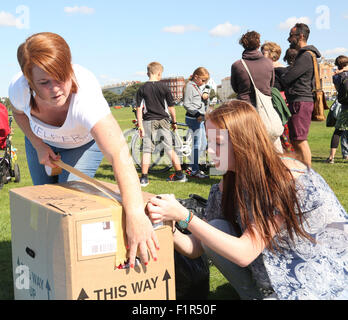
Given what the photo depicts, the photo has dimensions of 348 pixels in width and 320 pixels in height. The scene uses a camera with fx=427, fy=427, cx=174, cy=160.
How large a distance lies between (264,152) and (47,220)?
95 centimetres

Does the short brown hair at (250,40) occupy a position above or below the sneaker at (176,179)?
above

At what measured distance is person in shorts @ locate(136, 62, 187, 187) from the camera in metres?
6.24

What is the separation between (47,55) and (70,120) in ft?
1.20

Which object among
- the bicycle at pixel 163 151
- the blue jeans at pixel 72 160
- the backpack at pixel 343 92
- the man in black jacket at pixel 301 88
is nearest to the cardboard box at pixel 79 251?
the blue jeans at pixel 72 160

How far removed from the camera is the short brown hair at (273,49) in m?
5.57

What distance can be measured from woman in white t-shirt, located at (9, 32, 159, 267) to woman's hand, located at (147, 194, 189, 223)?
48 mm

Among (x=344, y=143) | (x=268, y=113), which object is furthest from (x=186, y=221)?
(x=344, y=143)

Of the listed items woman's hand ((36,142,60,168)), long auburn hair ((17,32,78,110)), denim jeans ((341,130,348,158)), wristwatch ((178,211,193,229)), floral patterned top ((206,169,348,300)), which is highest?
long auburn hair ((17,32,78,110))

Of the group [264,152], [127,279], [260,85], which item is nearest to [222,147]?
[264,152]

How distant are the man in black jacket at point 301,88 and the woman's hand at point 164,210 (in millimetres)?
3686

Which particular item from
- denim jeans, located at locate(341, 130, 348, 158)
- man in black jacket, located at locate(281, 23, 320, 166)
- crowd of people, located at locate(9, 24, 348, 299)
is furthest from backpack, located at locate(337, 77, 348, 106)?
crowd of people, located at locate(9, 24, 348, 299)

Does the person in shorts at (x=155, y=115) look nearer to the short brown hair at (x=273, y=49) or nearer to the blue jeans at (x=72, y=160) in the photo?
the short brown hair at (x=273, y=49)

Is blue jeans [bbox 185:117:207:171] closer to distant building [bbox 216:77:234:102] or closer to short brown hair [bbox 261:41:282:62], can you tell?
distant building [bbox 216:77:234:102]
